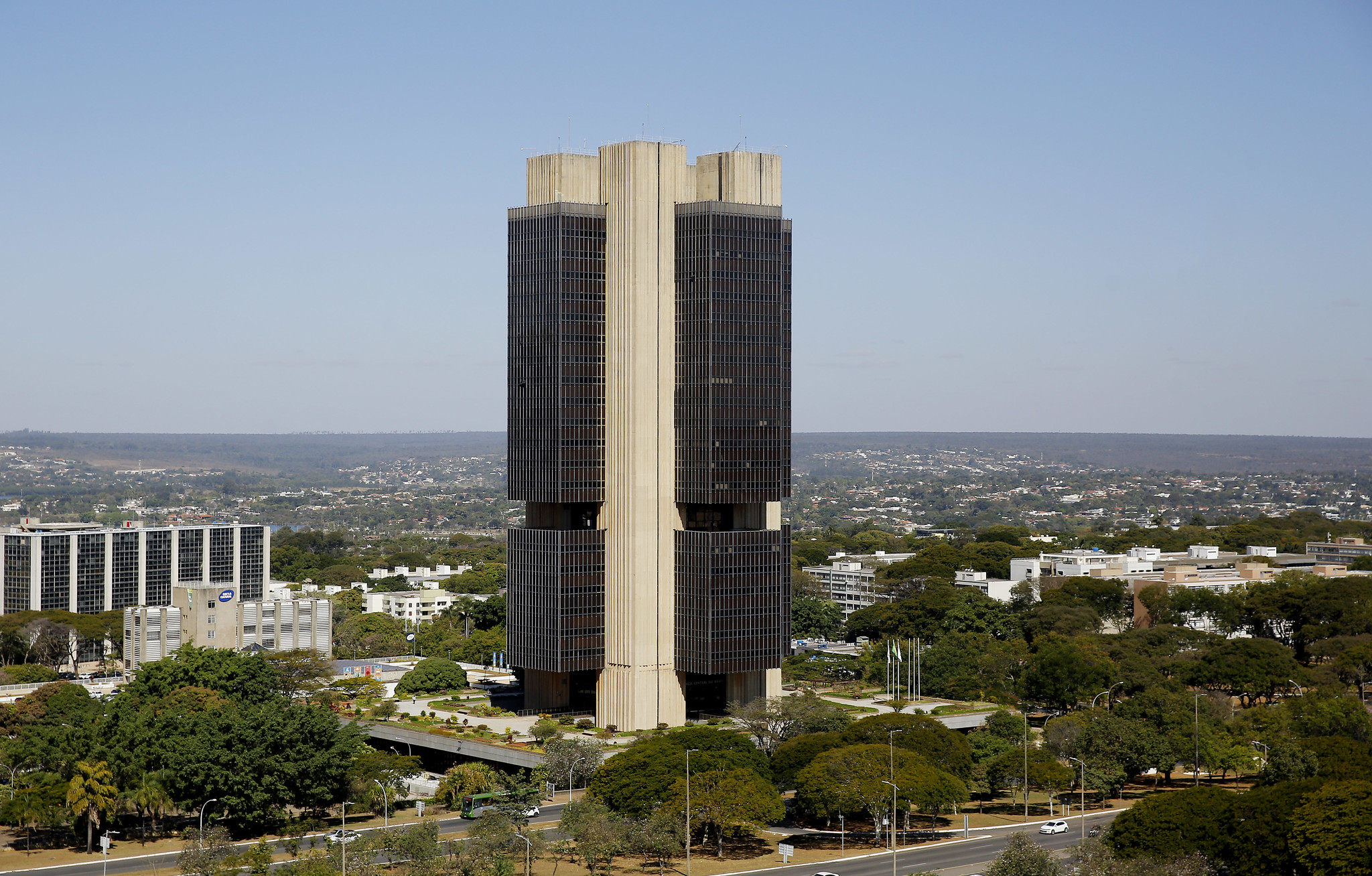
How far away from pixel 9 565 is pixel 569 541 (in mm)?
102293

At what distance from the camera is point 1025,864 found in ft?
239

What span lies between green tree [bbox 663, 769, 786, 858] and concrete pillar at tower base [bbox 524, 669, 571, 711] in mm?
35263

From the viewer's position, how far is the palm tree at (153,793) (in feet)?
299

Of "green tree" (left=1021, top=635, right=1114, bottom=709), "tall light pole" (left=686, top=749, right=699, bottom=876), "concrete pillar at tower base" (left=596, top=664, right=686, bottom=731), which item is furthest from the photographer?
"green tree" (left=1021, top=635, right=1114, bottom=709)

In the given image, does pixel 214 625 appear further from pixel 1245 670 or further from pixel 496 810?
pixel 1245 670

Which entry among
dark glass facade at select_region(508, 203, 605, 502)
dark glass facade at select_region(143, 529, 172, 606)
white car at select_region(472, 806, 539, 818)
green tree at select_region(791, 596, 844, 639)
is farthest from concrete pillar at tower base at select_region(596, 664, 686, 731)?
dark glass facade at select_region(143, 529, 172, 606)

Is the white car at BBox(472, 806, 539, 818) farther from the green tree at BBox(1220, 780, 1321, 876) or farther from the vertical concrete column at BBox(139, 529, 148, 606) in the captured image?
the vertical concrete column at BBox(139, 529, 148, 606)

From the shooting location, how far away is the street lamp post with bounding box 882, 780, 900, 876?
80.8 meters

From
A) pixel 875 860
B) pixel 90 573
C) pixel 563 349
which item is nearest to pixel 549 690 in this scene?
pixel 563 349

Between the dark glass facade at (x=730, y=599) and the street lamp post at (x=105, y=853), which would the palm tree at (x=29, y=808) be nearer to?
the street lamp post at (x=105, y=853)

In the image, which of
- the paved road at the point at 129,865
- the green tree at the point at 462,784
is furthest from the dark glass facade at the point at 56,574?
the paved road at the point at 129,865

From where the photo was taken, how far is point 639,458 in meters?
119

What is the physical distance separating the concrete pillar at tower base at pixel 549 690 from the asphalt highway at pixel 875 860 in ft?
99.6

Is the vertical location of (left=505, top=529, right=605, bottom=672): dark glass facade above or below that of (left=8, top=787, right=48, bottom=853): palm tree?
above
